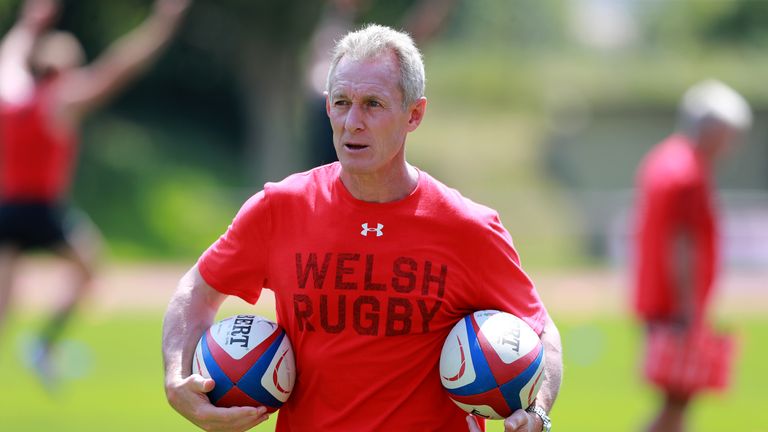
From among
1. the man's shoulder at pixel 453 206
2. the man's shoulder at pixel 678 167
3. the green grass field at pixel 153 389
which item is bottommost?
the green grass field at pixel 153 389

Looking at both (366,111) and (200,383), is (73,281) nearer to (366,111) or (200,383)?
(200,383)

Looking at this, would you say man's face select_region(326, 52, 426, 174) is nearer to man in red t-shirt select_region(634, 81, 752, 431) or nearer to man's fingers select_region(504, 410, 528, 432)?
man's fingers select_region(504, 410, 528, 432)

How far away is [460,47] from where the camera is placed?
39.9m

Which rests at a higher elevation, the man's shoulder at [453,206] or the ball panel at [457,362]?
the man's shoulder at [453,206]

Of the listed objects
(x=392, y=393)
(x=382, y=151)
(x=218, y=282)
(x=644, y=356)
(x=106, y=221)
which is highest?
(x=382, y=151)

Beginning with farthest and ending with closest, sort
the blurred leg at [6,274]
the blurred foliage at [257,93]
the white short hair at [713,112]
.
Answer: the blurred foliage at [257,93], the blurred leg at [6,274], the white short hair at [713,112]

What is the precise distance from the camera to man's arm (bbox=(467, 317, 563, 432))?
3.88 metres

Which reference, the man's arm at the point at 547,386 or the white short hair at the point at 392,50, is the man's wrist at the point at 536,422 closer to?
the man's arm at the point at 547,386

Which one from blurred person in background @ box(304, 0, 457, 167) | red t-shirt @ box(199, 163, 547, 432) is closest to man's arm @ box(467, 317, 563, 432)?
red t-shirt @ box(199, 163, 547, 432)

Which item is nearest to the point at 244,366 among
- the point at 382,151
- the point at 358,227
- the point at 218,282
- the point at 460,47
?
the point at 218,282

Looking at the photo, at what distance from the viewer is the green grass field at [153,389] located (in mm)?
9062

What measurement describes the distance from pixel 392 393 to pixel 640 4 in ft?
167

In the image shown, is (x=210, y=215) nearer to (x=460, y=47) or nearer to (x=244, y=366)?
(x=460, y=47)

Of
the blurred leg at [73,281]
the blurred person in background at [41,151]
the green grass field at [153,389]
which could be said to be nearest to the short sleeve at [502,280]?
the green grass field at [153,389]
